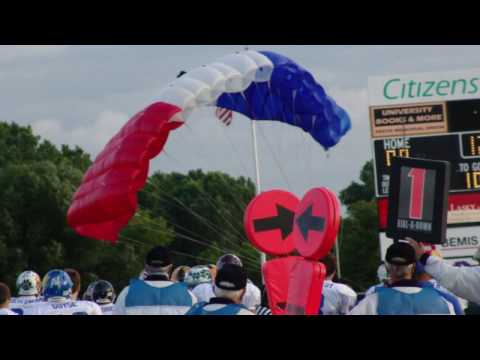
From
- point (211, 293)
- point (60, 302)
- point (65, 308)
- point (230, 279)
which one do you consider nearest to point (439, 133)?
point (211, 293)

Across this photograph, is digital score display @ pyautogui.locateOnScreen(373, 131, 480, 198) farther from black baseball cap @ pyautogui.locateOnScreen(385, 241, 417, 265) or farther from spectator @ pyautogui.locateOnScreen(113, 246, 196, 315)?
black baseball cap @ pyautogui.locateOnScreen(385, 241, 417, 265)

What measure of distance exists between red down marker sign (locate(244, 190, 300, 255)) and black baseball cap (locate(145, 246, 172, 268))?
158cm

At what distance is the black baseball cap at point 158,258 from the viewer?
8695mm

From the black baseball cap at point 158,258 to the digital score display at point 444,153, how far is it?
12.4 meters

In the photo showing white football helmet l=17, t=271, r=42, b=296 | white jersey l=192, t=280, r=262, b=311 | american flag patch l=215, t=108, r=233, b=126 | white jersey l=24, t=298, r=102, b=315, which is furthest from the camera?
american flag patch l=215, t=108, r=233, b=126

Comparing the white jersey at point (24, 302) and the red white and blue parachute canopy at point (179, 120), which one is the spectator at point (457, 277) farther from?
the red white and blue parachute canopy at point (179, 120)

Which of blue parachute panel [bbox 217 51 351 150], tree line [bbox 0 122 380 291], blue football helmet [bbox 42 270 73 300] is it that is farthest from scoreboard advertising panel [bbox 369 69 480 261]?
tree line [bbox 0 122 380 291]

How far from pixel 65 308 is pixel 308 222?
2.66m

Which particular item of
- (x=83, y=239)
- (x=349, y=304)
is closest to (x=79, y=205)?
(x=349, y=304)

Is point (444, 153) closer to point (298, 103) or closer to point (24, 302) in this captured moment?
point (298, 103)

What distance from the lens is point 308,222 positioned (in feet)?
27.9

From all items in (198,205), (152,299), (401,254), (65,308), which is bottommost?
(65,308)

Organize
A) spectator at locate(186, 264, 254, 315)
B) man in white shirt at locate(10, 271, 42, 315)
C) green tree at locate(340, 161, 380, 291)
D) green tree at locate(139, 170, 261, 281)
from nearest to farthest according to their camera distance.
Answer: spectator at locate(186, 264, 254, 315) < man in white shirt at locate(10, 271, 42, 315) < green tree at locate(340, 161, 380, 291) < green tree at locate(139, 170, 261, 281)

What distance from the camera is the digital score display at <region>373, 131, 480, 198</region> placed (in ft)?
68.5
